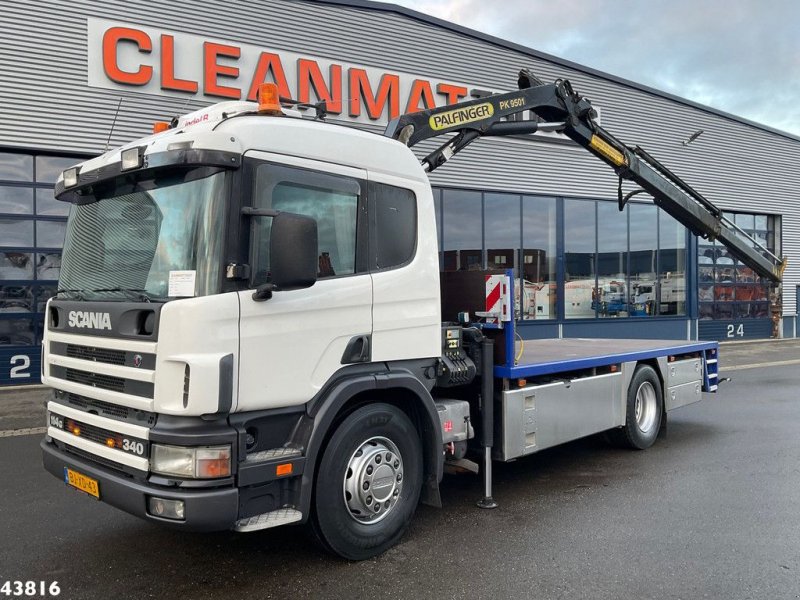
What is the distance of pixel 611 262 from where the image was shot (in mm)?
18391

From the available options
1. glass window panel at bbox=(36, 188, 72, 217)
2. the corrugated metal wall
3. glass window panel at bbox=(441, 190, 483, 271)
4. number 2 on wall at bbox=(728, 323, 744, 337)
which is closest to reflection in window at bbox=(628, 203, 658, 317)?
the corrugated metal wall

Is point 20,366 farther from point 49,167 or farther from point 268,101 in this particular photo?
point 268,101

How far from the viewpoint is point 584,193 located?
18062mm

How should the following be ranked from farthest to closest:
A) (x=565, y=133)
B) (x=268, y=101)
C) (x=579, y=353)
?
(x=565, y=133) → (x=579, y=353) → (x=268, y=101)

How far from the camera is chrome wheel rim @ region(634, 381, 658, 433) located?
283 inches

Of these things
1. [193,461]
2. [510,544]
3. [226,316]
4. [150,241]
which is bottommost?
[510,544]

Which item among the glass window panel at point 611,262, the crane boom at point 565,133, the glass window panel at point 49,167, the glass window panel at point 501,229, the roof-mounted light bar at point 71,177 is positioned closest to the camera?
the roof-mounted light bar at point 71,177

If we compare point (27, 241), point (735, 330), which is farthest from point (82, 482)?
point (735, 330)

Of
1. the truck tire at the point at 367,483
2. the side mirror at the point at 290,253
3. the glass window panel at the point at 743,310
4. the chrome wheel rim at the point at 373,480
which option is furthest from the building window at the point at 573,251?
the side mirror at the point at 290,253

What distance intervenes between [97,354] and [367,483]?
6.11 feet

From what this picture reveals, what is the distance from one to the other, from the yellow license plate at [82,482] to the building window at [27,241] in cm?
860

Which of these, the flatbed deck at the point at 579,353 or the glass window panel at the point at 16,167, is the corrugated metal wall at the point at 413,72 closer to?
the glass window panel at the point at 16,167

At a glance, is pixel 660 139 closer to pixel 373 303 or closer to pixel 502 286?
pixel 502 286

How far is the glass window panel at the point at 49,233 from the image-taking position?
38.3ft
